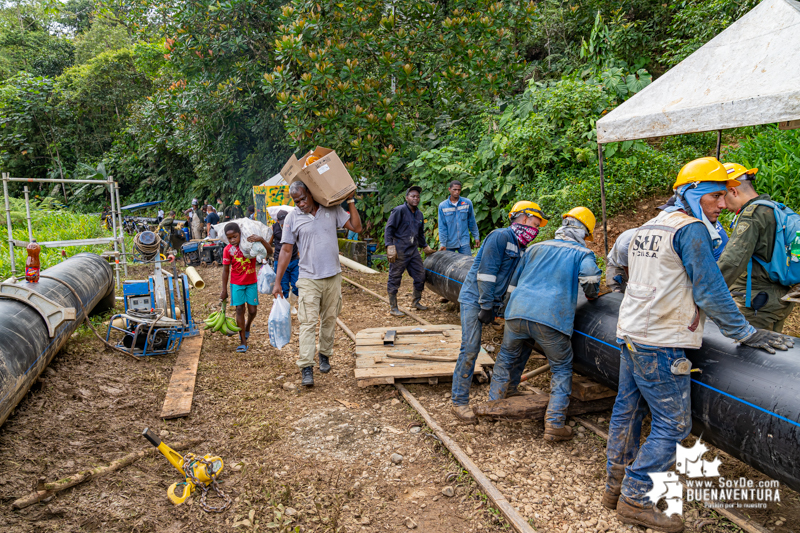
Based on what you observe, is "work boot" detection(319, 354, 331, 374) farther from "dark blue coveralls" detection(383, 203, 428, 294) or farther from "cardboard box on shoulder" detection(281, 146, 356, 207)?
"dark blue coveralls" detection(383, 203, 428, 294)

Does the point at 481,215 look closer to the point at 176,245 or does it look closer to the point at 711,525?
the point at 711,525

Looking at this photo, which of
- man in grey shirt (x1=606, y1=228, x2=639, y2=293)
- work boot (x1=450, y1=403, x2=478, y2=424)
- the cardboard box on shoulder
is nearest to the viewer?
man in grey shirt (x1=606, y1=228, x2=639, y2=293)

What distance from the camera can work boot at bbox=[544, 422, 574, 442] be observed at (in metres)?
3.97

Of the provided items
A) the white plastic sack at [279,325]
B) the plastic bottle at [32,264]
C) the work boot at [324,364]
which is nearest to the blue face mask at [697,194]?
the white plastic sack at [279,325]

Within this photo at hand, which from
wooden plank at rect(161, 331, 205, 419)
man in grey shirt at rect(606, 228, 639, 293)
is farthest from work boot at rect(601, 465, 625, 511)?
wooden plank at rect(161, 331, 205, 419)

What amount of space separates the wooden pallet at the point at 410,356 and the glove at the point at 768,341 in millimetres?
2617

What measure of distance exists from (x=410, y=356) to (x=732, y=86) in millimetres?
3855

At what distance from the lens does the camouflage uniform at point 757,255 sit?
11.6ft

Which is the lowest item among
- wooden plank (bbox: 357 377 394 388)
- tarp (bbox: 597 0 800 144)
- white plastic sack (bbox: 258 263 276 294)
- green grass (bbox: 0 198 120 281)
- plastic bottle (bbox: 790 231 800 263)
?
wooden plank (bbox: 357 377 394 388)

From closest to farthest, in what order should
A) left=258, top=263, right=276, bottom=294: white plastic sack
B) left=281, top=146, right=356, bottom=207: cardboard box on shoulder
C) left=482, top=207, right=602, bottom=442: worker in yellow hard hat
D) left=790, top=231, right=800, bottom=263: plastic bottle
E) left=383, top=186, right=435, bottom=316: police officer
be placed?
left=790, top=231, right=800, bottom=263: plastic bottle
left=482, top=207, right=602, bottom=442: worker in yellow hard hat
left=281, top=146, right=356, bottom=207: cardboard box on shoulder
left=258, top=263, right=276, bottom=294: white plastic sack
left=383, top=186, right=435, bottom=316: police officer

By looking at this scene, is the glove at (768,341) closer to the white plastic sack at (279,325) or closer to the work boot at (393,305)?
the white plastic sack at (279,325)

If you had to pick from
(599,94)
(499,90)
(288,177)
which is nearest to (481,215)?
(599,94)

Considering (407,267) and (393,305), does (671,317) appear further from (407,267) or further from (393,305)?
(393,305)

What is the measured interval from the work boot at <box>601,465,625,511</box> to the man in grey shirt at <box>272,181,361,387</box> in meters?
2.99
